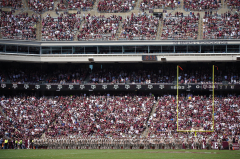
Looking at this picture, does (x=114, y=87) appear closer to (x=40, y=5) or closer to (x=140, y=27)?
(x=140, y=27)

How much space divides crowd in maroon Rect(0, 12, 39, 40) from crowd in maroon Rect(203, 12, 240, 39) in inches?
739

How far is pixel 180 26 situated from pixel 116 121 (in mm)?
13248

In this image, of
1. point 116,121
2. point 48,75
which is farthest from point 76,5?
point 116,121

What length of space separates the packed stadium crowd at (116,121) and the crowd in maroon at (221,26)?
21.4 ft

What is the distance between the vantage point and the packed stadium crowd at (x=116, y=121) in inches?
1242

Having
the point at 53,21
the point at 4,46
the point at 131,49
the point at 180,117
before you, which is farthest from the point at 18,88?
the point at 180,117

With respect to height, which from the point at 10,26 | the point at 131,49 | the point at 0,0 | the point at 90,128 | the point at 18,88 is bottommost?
the point at 90,128

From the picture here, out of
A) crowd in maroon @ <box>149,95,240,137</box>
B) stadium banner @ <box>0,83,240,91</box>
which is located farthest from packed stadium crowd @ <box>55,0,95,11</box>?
crowd in maroon @ <box>149,95,240,137</box>

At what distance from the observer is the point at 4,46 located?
4084 cm

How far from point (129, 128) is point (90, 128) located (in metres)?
3.56

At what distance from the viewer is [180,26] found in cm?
4172

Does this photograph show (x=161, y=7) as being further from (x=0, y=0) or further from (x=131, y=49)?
(x=0, y=0)

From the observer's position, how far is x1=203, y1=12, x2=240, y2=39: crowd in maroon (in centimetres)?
3988

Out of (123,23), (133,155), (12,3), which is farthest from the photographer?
(12,3)
